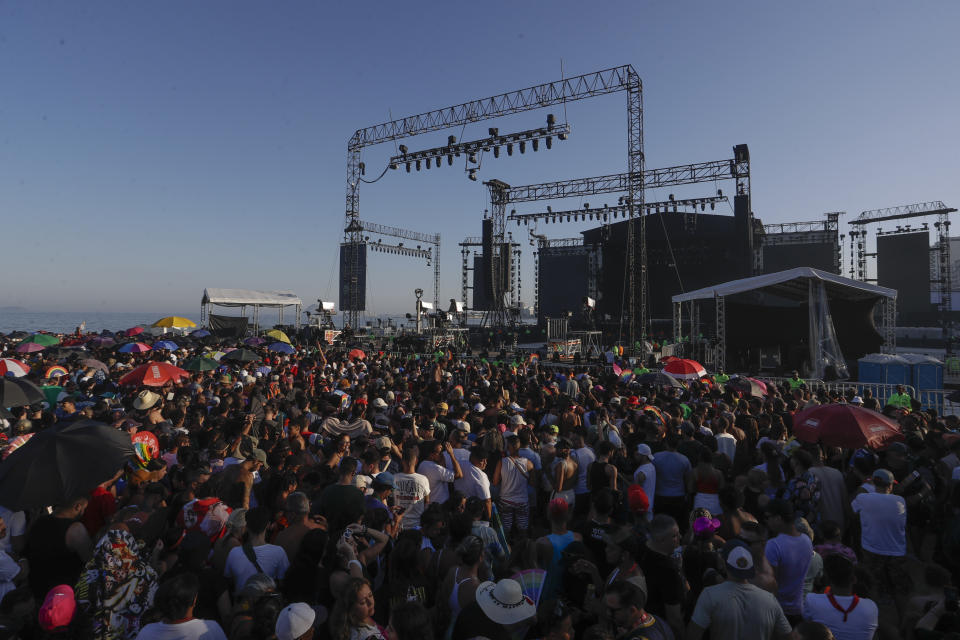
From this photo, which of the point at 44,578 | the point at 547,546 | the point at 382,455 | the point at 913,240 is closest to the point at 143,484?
the point at 44,578

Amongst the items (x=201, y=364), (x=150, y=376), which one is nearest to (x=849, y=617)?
(x=150, y=376)

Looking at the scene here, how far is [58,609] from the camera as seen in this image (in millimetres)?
2803

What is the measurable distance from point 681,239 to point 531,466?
34.3 metres

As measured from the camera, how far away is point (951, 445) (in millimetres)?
5355

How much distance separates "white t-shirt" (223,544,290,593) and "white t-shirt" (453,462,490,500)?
6.35ft

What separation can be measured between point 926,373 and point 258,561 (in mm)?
19183

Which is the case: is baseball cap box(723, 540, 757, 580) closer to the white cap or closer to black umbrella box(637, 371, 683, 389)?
the white cap

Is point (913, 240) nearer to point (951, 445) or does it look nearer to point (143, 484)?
point (951, 445)

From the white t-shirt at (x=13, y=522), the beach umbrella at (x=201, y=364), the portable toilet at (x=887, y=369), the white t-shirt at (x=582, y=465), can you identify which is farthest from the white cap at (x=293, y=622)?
the portable toilet at (x=887, y=369)

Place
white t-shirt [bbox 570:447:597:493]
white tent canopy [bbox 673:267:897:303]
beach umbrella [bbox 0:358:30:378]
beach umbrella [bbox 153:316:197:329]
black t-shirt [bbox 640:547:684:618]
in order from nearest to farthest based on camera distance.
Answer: black t-shirt [bbox 640:547:684:618] → white t-shirt [bbox 570:447:597:493] → beach umbrella [bbox 0:358:30:378] → white tent canopy [bbox 673:267:897:303] → beach umbrella [bbox 153:316:197:329]

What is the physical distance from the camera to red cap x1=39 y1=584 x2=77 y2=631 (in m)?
2.77

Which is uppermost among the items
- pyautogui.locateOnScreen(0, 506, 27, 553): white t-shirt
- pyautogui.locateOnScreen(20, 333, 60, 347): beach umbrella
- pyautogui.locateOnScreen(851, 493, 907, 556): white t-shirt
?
pyautogui.locateOnScreen(20, 333, 60, 347): beach umbrella

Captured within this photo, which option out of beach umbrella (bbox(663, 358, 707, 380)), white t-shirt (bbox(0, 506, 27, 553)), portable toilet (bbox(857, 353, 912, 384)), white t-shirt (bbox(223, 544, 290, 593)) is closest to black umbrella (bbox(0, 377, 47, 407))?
white t-shirt (bbox(0, 506, 27, 553))

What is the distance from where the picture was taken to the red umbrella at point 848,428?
5.12 m
